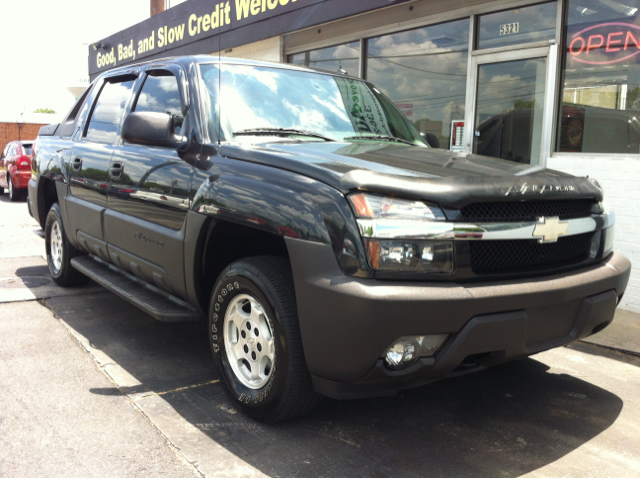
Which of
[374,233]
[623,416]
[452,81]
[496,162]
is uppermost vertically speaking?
[452,81]

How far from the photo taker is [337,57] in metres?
10.2

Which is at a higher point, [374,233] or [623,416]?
[374,233]

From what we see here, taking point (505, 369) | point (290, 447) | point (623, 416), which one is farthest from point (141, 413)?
point (623, 416)

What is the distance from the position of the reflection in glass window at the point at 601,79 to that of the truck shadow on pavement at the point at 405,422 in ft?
10.1

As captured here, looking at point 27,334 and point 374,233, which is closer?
point 374,233

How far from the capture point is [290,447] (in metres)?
2.88

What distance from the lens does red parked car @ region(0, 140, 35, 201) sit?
607 inches

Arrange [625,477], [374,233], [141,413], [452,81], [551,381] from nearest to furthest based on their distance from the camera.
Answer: [374,233], [625,477], [141,413], [551,381], [452,81]

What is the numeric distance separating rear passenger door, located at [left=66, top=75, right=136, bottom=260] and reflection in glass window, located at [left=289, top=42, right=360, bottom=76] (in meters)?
4.90

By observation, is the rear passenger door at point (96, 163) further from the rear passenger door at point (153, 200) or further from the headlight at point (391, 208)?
the headlight at point (391, 208)

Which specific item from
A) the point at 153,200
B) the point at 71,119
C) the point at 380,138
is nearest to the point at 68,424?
the point at 153,200

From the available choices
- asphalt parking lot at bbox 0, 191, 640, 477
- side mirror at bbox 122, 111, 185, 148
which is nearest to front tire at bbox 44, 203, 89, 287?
asphalt parking lot at bbox 0, 191, 640, 477

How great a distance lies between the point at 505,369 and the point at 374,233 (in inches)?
81.0

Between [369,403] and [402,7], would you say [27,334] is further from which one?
[402,7]
